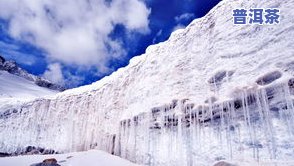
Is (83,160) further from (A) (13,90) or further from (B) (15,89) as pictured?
(B) (15,89)

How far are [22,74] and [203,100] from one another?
40.9m

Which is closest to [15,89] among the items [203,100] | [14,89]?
[14,89]

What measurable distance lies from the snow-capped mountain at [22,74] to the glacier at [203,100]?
26438 millimetres

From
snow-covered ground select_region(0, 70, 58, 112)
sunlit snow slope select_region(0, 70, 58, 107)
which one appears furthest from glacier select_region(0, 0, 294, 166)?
sunlit snow slope select_region(0, 70, 58, 107)

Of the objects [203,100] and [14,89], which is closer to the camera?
[203,100]

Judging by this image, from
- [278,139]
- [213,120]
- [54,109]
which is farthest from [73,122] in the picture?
[278,139]

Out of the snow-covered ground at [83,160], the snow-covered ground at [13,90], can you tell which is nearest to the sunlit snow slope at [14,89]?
the snow-covered ground at [13,90]

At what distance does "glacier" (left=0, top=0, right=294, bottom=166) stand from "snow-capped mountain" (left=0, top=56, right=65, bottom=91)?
86.7 ft

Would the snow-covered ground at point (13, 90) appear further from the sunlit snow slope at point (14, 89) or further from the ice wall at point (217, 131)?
the ice wall at point (217, 131)

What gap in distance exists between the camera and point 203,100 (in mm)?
11617

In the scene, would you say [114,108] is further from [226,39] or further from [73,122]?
[226,39]

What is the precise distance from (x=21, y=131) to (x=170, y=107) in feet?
51.2

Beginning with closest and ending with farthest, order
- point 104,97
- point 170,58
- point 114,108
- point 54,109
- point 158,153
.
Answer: point 158,153 → point 170,58 → point 114,108 → point 104,97 → point 54,109

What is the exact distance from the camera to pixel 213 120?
429 inches
